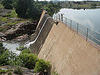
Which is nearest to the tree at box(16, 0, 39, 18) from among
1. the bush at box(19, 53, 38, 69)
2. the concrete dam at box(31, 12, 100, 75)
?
the concrete dam at box(31, 12, 100, 75)

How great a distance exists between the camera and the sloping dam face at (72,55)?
1471 cm

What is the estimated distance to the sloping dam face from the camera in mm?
14712

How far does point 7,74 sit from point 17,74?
123 cm

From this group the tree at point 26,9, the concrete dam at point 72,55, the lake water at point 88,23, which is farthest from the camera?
the tree at point 26,9

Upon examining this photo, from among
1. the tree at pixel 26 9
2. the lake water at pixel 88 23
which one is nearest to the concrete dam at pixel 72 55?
the lake water at pixel 88 23

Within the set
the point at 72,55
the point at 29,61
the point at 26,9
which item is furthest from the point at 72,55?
the point at 26,9

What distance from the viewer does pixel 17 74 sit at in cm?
2011

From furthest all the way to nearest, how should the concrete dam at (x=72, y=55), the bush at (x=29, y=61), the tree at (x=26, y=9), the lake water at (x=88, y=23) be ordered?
1. the tree at (x=26, y=9)
2. the bush at (x=29, y=61)
3. the lake water at (x=88, y=23)
4. the concrete dam at (x=72, y=55)

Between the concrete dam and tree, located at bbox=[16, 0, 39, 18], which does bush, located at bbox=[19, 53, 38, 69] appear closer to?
the concrete dam

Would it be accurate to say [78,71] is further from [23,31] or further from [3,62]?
[23,31]

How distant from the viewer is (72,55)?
1895 centimetres

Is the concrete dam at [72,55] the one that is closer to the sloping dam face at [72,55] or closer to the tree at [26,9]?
the sloping dam face at [72,55]

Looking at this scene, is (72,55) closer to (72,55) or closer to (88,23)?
(72,55)

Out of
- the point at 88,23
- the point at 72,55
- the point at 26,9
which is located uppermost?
the point at 72,55
